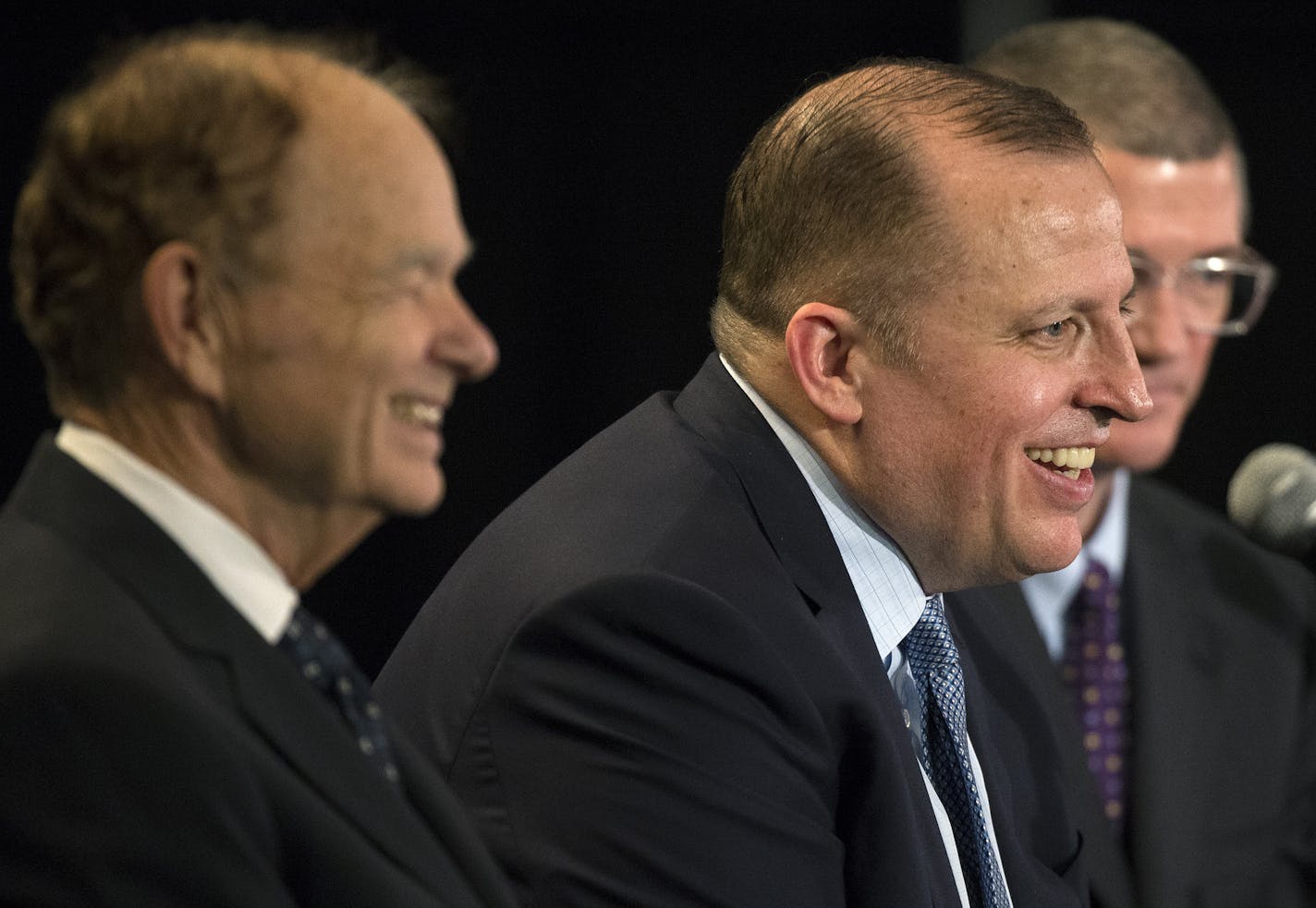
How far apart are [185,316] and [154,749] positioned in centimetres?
26

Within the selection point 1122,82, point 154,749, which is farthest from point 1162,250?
point 154,749

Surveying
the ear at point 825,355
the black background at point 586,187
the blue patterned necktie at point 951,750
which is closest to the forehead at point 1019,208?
the ear at point 825,355

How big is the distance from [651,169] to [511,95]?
296 mm

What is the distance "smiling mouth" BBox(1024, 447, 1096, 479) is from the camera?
5.80 ft

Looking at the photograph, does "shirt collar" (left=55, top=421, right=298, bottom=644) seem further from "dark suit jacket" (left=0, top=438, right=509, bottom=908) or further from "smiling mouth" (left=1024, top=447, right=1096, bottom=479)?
"smiling mouth" (left=1024, top=447, right=1096, bottom=479)

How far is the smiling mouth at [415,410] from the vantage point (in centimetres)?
117

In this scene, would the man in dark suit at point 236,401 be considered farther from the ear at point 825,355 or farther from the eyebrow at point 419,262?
the ear at point 825,355

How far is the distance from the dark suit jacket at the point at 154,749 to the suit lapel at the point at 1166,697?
140 cm

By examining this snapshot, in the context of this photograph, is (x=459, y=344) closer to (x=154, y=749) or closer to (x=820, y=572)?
(x=154, y=749)

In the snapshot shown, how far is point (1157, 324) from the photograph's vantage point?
102 inches

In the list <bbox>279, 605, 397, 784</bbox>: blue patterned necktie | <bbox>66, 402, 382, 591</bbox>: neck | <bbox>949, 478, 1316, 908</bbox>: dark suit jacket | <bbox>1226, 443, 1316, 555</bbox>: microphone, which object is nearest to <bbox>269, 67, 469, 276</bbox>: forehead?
<bbox>66, 402, 382, 591</bbox>: neck

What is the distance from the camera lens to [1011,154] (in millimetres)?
1729

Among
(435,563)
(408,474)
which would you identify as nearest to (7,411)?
(435,563)

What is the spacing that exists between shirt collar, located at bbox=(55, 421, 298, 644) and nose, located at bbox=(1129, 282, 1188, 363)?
1699 mm
